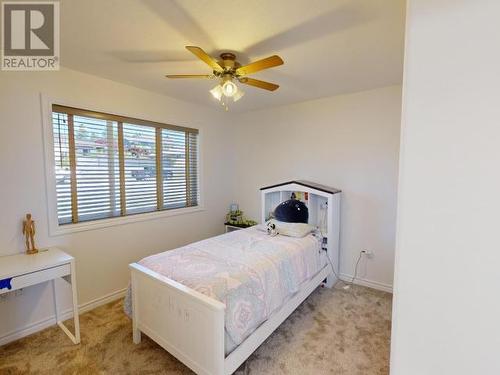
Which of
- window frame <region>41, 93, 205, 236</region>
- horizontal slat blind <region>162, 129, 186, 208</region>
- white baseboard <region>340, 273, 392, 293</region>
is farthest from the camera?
horizontal slat blind <region>162, 129, 186, 208</region>

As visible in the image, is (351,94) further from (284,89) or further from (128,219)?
(128,219)

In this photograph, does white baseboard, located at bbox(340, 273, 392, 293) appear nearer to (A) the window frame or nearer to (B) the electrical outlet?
(B) the electrical outlet

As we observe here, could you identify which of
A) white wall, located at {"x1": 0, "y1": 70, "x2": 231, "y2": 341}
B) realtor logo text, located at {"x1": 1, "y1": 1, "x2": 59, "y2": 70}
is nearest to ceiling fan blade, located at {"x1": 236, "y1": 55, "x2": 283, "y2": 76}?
realtor logo text, located at {"x1": 1, "y1": 1, "x2": 59, "y2": 70}

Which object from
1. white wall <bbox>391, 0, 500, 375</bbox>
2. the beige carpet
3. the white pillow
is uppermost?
white wall <bbox>391, 0, 500, 375</bbox>

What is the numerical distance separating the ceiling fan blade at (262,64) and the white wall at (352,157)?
1.79 m

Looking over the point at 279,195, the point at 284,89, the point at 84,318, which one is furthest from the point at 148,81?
the point at 84,318

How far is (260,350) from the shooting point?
6.56 ft

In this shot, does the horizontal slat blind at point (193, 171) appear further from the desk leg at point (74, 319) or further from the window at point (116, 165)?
the desk leg at point (74, 319)

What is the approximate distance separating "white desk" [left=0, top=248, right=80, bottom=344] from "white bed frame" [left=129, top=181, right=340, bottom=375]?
0.54 m

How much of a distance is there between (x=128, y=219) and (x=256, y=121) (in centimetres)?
235

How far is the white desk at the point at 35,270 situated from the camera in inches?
69.1

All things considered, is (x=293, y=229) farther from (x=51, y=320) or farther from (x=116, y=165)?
(x=51, y=320)

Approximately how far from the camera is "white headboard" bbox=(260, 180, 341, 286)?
9.96ft

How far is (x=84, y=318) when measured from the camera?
7.98 feet
